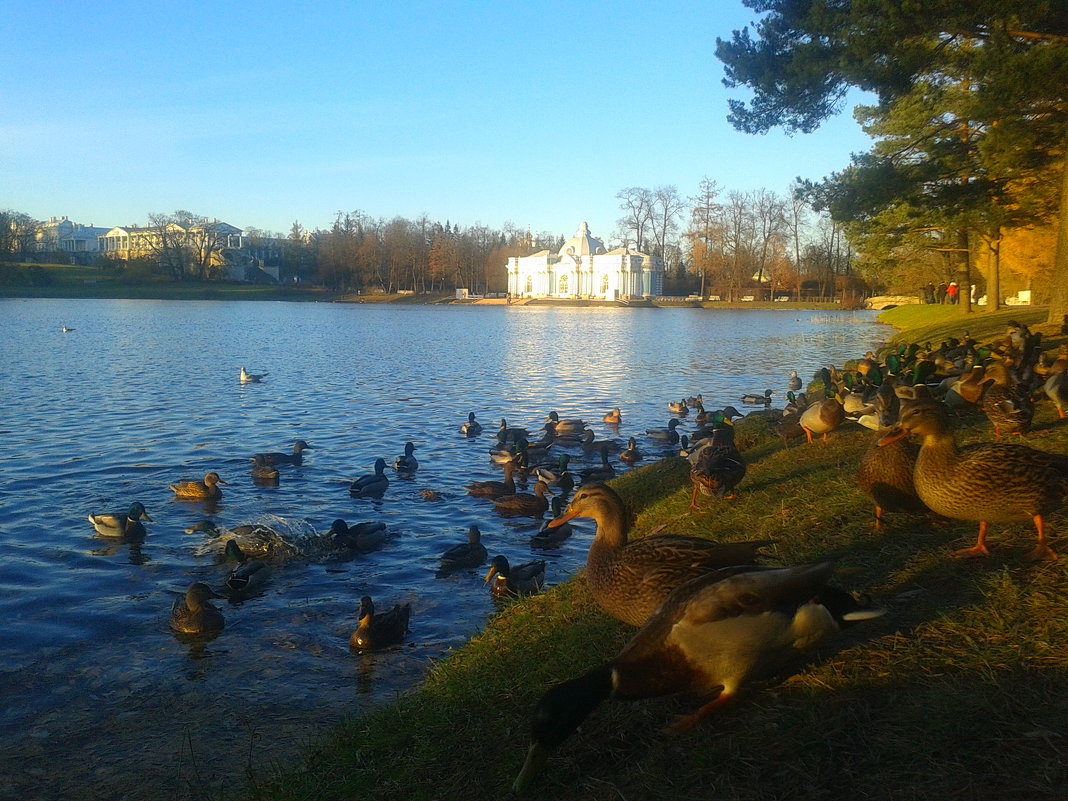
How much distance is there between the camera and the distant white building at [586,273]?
101 meters

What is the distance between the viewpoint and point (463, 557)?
8.33 m

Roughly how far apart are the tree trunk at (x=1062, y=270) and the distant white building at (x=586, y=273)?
81.2 m

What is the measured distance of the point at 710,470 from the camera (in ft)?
24.2

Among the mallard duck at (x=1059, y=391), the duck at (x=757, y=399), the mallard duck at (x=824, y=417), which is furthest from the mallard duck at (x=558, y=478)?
the duck at (x=757, y=399)

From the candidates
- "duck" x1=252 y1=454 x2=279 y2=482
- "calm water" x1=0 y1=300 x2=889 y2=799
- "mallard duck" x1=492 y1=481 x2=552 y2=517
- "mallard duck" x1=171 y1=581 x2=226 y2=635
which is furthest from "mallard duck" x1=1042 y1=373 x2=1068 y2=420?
"duck" x1=252 y1=454 x2=279 y2=482

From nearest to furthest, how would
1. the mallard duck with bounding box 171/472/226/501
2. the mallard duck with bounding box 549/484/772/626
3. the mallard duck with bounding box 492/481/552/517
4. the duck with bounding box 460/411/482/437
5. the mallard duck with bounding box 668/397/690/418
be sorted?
the mallard duck with bounding box 549/484/772/626
the mallard duck with bounding box 492/481/552/517
the mallard duck with bounding box 171/472/226/501
the duck with bounding box 460/411/482/437
the mallard duck with bounding box 668/397/690/418

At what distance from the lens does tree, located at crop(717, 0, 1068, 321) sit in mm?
12430

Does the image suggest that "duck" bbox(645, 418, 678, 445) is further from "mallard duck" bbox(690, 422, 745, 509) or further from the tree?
"mallard duck" bbox(690, 422, 745, 509)

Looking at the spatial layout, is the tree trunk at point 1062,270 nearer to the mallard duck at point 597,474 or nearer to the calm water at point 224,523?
the calm water at point 224,523

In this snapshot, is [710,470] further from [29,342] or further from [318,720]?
[29,342]

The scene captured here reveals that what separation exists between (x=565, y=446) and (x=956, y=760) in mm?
12205

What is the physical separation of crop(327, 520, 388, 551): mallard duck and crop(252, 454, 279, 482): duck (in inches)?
133

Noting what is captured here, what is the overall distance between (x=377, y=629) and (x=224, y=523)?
4544mm

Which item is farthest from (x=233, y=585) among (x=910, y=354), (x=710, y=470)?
(x=910, y=354)
